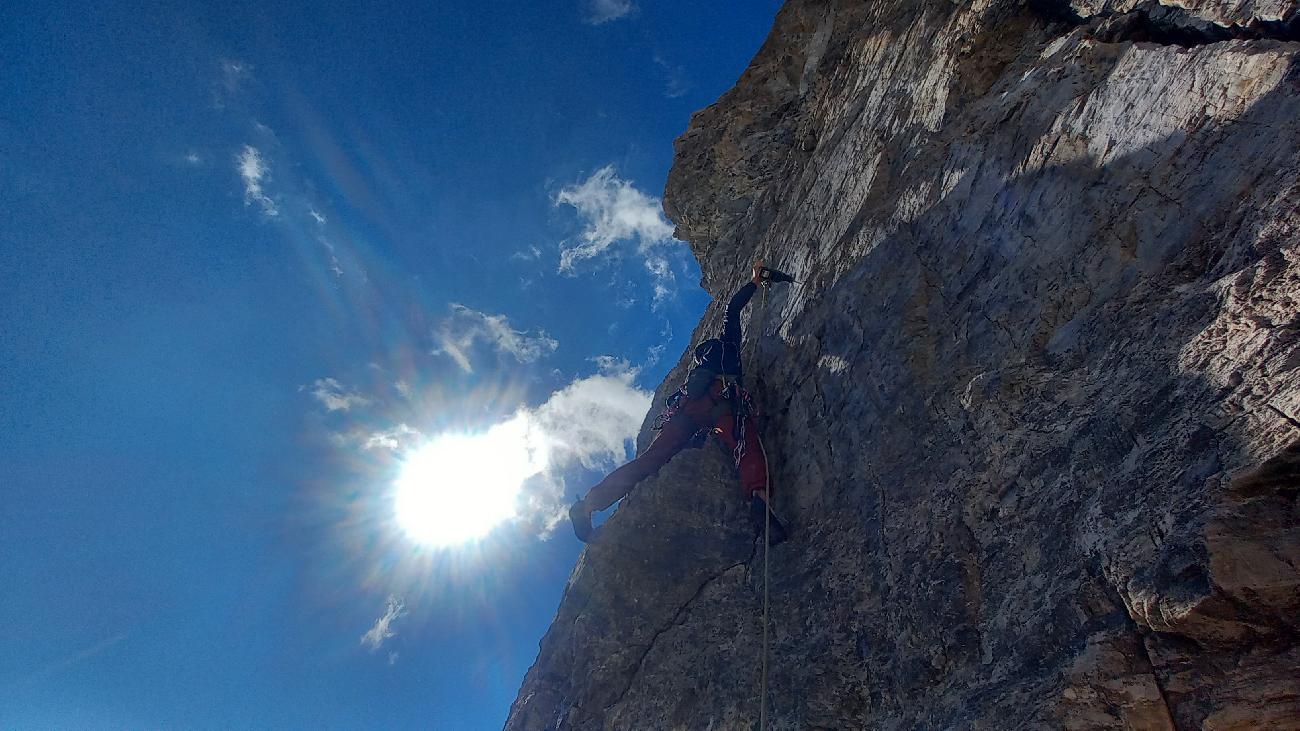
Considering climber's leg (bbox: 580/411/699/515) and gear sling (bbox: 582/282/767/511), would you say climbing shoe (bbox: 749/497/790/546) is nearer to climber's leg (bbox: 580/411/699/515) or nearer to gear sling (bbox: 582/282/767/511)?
gear sling (bbox: 582/282/767/511)

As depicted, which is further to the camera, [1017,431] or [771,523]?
[771,523]

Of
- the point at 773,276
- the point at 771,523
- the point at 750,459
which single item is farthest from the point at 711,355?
the point at 771,523

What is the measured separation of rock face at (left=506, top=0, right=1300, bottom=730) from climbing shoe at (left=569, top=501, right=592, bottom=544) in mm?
215

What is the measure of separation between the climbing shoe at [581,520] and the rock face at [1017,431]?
22 centimetres

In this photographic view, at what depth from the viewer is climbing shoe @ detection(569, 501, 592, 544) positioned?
305 inches

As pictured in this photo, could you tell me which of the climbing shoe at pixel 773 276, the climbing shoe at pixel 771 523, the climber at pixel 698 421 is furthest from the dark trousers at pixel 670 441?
the climbing shoe at pixel 773 276

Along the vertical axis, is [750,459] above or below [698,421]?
below

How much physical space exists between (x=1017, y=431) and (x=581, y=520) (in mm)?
5078

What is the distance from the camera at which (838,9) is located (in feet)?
35.8

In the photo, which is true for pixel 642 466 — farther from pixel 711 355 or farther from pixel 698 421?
pixel 711 355

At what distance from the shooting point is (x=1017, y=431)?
12.8 feet

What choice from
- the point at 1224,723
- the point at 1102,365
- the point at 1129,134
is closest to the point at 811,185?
the point at 1129,134

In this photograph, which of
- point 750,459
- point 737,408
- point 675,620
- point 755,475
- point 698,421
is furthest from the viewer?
point 698,421

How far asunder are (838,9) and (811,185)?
3.92 meters
